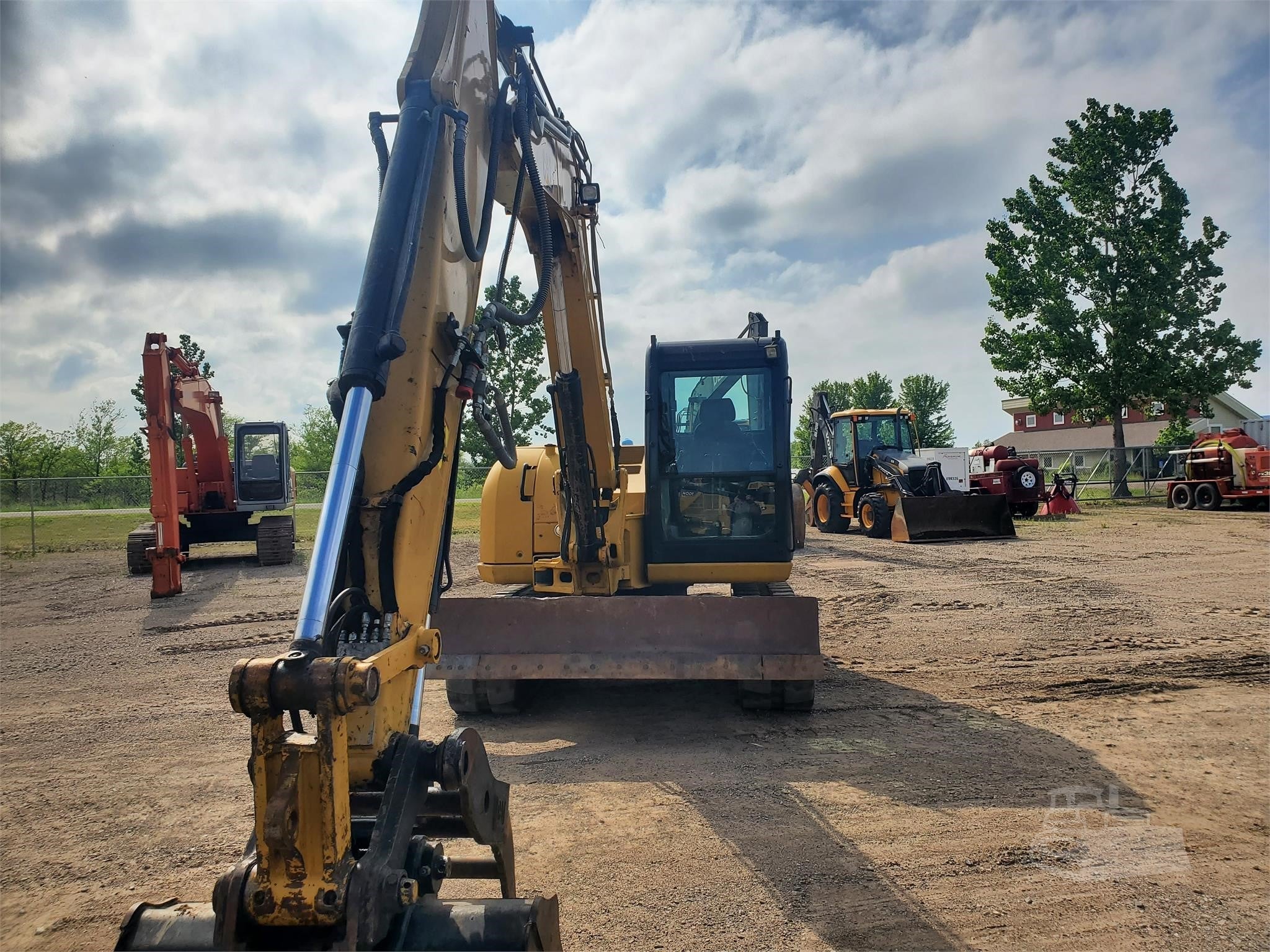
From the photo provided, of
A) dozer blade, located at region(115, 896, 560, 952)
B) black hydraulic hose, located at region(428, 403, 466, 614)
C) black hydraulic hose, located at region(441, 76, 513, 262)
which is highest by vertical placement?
black hydraulic hose, located at region(441, 76, 513, 262)

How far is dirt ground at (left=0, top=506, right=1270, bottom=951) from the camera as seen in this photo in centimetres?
298

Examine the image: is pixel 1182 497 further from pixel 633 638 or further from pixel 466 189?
pixel 466 189

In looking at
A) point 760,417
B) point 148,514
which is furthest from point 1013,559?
point 148,514

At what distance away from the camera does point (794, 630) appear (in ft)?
16.2

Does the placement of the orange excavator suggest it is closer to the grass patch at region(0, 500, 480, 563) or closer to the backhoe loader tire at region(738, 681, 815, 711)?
the grass patch at region(0, 500, 480, 563)

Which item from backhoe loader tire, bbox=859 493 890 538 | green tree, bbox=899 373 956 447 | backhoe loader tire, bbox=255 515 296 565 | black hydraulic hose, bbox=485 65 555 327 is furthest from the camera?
green tree, bbox=899 373 956 447

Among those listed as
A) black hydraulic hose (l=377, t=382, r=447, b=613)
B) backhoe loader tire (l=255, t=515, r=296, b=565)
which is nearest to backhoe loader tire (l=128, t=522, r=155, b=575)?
backhoe loader tire (l=255, t=515, r=296, b=565)

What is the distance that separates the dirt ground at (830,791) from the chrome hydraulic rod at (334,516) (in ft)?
5.14

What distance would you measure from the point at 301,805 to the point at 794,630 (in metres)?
3.53

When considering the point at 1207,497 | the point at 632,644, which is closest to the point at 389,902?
the point at 632,644

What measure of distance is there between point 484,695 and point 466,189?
3.38 m

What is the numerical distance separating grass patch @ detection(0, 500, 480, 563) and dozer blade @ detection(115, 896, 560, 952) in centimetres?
1631

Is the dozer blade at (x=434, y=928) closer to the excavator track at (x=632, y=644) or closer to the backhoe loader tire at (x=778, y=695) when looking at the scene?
the excavator track at (x=632, y=644)

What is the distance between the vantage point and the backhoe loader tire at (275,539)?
15.0 m
